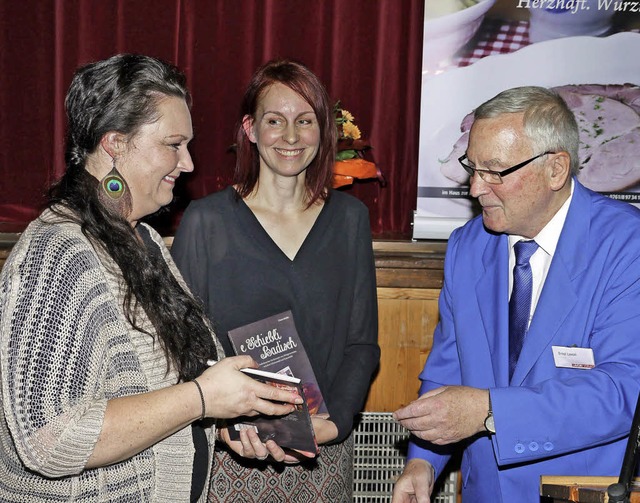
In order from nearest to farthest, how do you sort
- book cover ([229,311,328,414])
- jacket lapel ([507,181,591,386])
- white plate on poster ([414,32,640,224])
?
jacket lapel ([507,181,591,386]) → book cover ([229,311,328,414]) → white plate on poster ([414,32,640,224])

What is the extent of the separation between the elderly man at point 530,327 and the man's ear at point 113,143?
35.9 inches

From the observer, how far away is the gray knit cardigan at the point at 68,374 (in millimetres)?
1677

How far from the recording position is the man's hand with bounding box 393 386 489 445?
77.8 inches

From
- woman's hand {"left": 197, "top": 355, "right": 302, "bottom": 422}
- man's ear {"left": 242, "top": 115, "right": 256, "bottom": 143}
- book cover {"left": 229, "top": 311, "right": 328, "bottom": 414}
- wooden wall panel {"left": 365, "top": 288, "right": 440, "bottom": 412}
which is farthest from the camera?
wooden wall panel {"left": 365, "top": 288, "right": 440, "bottom": 412}

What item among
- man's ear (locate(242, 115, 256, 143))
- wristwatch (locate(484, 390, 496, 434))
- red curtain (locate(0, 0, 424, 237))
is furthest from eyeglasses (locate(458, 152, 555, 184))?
red curtain (locate(0, 0, 424, 237))

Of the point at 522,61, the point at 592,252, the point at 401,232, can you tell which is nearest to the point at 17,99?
the point at 401,232

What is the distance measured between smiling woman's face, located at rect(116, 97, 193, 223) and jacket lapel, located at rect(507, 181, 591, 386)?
3.20 ft

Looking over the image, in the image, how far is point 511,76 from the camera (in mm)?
4008

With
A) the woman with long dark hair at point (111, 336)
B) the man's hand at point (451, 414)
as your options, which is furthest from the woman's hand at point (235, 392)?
A: the man's hand at point (451, 414)

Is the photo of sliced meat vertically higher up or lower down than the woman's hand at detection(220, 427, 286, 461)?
higher up

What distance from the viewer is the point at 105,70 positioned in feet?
6.38

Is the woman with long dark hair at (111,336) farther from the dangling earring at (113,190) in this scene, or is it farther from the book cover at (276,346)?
the book cover at (276,346)

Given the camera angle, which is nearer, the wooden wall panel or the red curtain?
the wooden wall panel

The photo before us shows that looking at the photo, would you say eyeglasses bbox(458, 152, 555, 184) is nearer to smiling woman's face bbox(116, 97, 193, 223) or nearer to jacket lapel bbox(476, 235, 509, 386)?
jacket lapel bbox(476, 235, 509, 386)
